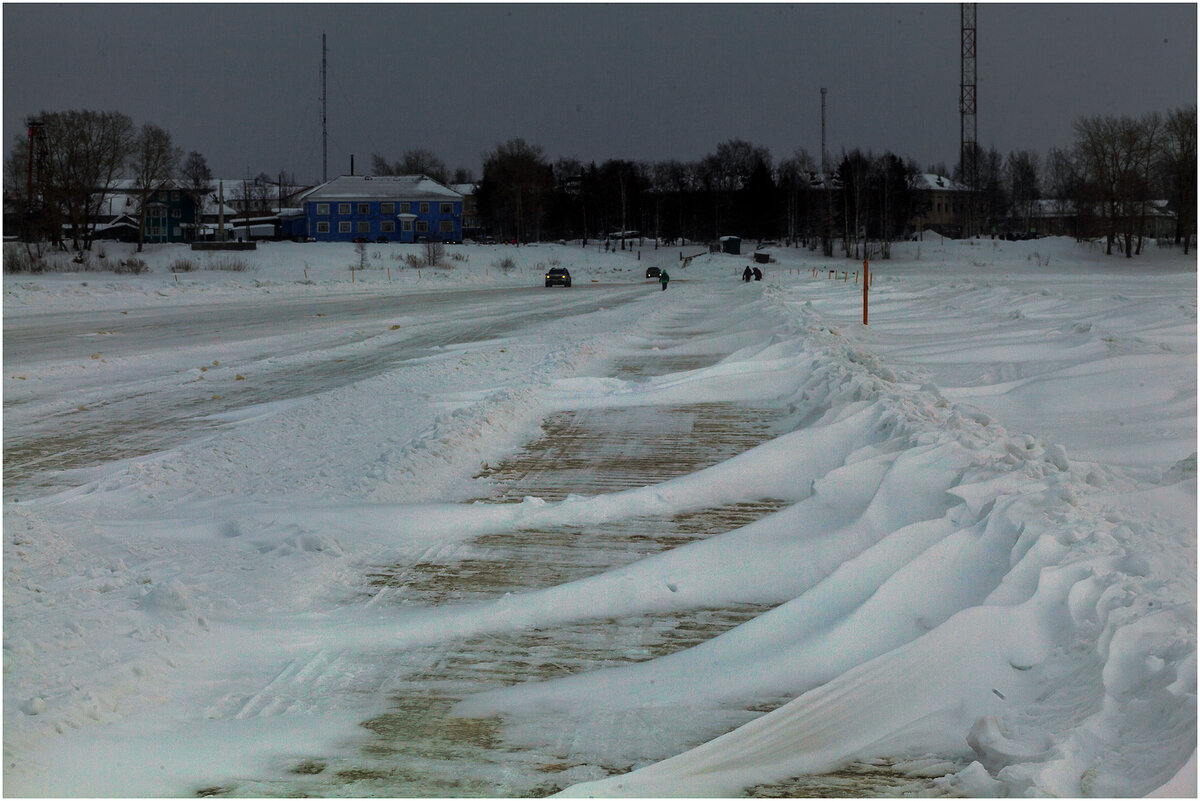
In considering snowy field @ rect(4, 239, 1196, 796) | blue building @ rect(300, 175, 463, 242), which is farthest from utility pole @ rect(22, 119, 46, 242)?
snowy field @ rect(4, 239, 1196, 796)

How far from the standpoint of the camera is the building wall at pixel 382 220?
109750 millimetres

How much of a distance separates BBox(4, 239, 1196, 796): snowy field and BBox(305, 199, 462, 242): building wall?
9804 centimetres

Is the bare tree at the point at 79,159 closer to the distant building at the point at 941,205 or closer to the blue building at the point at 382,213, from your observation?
the blue building at the point at 382,213

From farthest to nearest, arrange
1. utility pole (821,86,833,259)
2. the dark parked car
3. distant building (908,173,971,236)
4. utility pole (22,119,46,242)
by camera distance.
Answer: distant building (908,173,971,236)
utility pole (821,86,833,259)
utility pole (22,119,46,242)
the dark parked car

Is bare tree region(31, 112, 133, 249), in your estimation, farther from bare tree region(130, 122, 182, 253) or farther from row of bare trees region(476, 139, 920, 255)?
row of bare trees region(476, 139, 920, 255)

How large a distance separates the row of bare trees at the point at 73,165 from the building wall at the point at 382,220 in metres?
22.2

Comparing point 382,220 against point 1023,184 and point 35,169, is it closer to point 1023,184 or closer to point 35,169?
point 35,169

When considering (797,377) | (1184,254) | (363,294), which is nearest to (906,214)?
(1184,254)

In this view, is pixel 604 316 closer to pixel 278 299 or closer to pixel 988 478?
pixel 278 299

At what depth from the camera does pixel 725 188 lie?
136 meters

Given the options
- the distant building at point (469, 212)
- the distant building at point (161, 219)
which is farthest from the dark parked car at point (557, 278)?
the distant building at point (469, 212)

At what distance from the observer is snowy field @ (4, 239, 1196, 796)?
383cm

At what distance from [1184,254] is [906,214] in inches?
1577

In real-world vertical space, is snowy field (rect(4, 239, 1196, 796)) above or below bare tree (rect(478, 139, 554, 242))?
below
